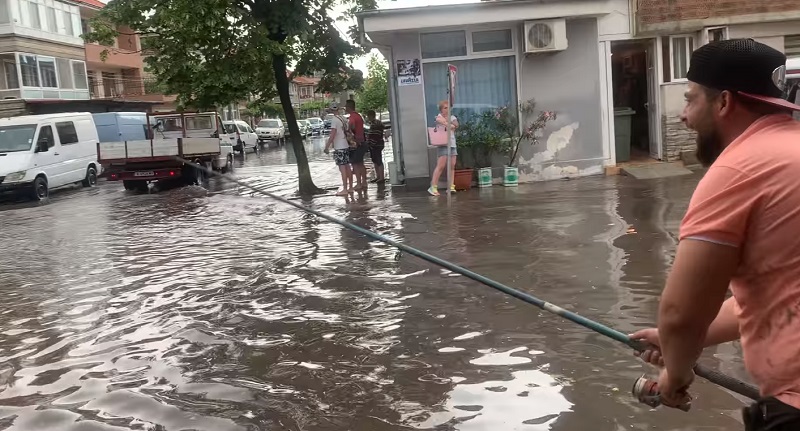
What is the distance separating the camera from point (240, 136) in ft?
115

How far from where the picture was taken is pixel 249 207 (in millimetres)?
14312

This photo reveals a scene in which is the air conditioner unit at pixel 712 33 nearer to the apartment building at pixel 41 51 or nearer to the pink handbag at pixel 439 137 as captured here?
the pink handbag at pixel 439 137

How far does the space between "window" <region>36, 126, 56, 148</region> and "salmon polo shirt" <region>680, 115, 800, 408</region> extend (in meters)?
20.4

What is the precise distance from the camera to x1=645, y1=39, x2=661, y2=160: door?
1456 cm

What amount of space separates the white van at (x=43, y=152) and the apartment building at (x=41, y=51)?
16880 millimetres

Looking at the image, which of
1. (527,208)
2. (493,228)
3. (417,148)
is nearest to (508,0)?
(417,148)

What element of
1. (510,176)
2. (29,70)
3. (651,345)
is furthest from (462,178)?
(29,70)

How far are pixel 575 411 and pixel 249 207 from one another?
11034mm

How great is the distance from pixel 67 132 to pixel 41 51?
2041 cm

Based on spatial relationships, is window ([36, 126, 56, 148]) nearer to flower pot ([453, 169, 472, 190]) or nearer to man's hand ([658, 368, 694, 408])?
flower pot ([453, 169, 472, 190])

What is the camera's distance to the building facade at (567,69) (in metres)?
13.9

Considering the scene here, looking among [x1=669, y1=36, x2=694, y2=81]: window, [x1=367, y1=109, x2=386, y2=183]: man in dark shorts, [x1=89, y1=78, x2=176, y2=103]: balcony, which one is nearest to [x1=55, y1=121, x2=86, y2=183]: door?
[x1=367, y1=109, x2=386, y2=183]: man in dark shorts

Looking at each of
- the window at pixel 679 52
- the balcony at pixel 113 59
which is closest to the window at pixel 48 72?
the balcony at pixel 113 59

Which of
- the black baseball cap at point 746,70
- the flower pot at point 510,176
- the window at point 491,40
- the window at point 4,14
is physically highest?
the window at point 4,14
